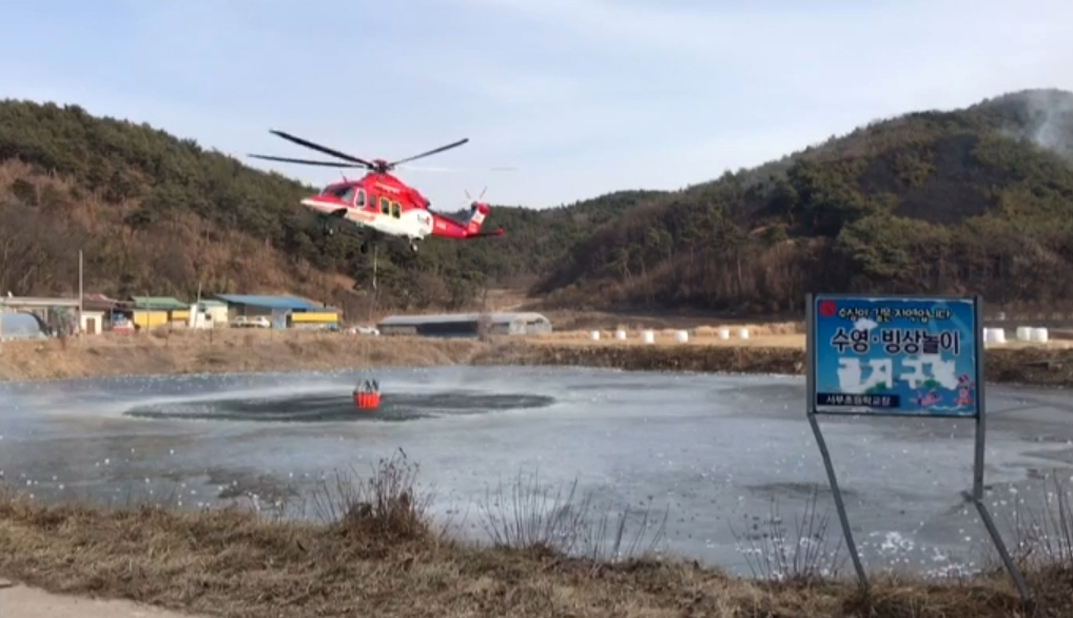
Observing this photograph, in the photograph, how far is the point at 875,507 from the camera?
34.5 ft

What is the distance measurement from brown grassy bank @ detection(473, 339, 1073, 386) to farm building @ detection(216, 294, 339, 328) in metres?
18.7

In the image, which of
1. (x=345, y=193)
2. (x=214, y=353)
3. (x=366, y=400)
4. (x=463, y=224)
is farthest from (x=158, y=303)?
(x=345, y=193)

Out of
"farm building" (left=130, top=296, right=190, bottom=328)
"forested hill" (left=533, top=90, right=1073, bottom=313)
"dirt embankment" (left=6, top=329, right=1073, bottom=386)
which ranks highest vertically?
"forested hill" (left=533, top=90, right=1073, bottom=313)

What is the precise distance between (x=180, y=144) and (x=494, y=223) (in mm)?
33688

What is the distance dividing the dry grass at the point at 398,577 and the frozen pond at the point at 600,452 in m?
1.84

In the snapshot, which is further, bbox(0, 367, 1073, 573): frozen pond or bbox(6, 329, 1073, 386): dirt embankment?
bbox(6, 329, 1073, 386): dirt embankment

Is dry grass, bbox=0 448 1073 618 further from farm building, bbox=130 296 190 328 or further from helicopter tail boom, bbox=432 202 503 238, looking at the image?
farm building, bbox=130 296 190 328

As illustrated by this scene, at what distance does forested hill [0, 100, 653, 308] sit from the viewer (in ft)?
230

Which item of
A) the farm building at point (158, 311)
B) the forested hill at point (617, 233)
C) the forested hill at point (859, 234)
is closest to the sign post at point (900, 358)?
the forested hill at point (617, 233)

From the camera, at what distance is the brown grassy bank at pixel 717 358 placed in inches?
1260

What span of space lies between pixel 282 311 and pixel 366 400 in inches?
1830

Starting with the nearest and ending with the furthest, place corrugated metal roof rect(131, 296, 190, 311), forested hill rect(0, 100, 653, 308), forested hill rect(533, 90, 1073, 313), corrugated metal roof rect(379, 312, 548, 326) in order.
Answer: corrugated metal roof rect(379, 312, 548, 326), corrugated metal roof rect(131, 296, 190, 311), forested hill rect(533, 90, 1073, 313), forested hill rect(0, 100, 653, 308)

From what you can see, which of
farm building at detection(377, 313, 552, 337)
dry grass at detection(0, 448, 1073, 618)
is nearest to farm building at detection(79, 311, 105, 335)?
farm building at detection(377, 313, 552, 337)

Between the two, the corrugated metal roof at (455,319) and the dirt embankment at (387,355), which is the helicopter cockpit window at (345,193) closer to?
the dirt embankment at (387,355)
